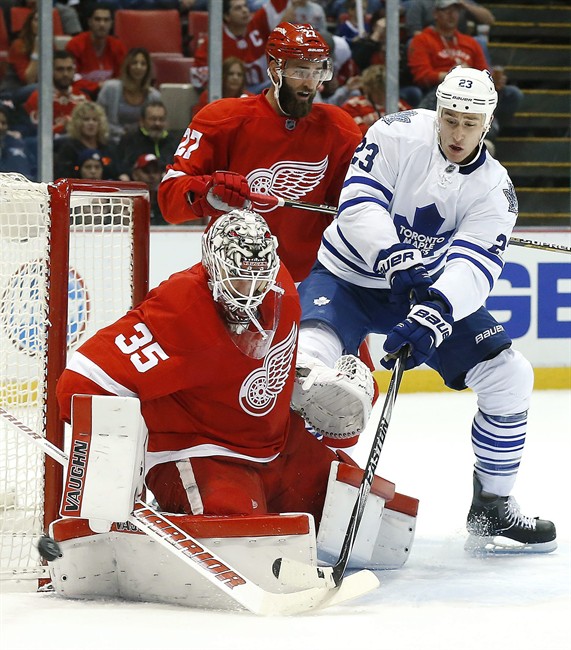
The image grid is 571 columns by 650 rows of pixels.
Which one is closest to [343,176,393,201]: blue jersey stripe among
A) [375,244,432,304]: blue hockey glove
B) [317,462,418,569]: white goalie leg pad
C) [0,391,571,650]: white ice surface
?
[375,244,432,304]: blue hockey glove

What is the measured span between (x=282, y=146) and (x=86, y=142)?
2340mm

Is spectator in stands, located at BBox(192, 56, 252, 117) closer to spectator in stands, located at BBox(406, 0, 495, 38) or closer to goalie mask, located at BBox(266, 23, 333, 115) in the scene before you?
spectator in stands, located at BBox(406, 0, 495, 38)

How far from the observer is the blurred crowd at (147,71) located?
214 inches

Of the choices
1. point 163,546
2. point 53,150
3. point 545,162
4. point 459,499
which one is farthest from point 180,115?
point 163,546

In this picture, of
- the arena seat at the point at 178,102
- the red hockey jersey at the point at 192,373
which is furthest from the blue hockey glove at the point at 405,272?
the arena seat at the point at 178,102

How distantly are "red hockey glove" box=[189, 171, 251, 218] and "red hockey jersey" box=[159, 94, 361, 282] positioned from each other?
→ 11cm

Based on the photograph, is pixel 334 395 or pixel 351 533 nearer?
pixel 351 533

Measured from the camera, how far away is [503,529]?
10.3 ft

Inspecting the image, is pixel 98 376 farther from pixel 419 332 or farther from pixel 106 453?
pixel 419 332

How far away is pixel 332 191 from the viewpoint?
339cm

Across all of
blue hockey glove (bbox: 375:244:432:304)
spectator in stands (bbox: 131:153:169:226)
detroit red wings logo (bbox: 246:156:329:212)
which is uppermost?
detroit red wings logo (bbox: 246:156:329:212)

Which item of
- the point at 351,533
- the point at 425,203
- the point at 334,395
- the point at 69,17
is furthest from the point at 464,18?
the point at 351,533

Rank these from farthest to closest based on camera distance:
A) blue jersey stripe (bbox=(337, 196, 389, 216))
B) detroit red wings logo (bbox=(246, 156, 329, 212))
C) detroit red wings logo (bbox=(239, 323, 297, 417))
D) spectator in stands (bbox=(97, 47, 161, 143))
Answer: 1. spectator in stands (bbox=(97, 47, 161, 143))
2. detroit red wings logo (bbox=(246, 156, 329, 212))
3. blue jersey stripe (bbox=(337, 196, 389, 216))
4. detroit red wings logo (bbox=(239, 323, 297, 417))

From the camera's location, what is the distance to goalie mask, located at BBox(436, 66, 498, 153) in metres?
2.88
